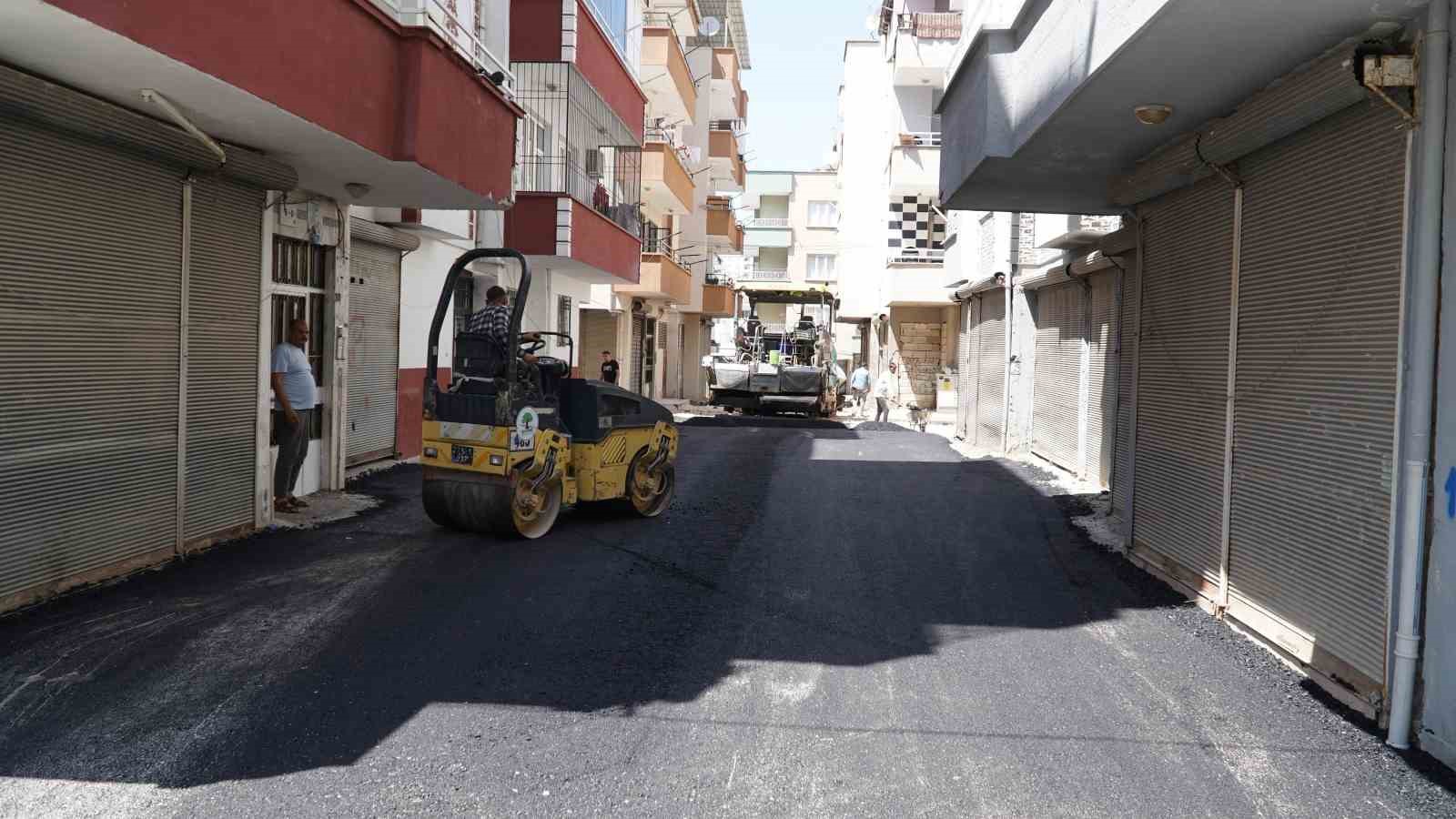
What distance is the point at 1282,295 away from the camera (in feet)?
20.9

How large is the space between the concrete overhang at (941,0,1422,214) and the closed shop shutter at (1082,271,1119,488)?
2.28 metres

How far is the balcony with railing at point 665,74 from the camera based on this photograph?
24984 mm

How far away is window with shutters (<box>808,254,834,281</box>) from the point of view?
56.8 metres

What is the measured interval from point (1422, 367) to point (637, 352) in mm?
26913

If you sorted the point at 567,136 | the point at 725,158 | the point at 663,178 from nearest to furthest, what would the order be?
the point at 567,136 → the point at 663,178 → the point at 725,158

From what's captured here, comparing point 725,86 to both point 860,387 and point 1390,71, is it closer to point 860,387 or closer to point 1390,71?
point 860,387

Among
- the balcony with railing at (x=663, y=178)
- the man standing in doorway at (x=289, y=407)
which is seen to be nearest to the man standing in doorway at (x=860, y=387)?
the balcony with railing at (x=663, y=178)

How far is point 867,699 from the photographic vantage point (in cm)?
514

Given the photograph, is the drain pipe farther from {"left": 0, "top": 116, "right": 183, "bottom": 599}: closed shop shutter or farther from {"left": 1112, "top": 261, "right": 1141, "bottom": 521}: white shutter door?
{"left": 0, "top": 116, "right": 183, "bottom": 599}: closed shop shutter

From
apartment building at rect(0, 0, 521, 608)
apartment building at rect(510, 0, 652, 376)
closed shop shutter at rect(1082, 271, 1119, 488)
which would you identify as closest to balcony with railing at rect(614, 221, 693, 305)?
apartment building at rect(510, 0, 652, 376)

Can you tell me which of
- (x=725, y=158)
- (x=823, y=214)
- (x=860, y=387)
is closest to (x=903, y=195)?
(x=860, y=387)

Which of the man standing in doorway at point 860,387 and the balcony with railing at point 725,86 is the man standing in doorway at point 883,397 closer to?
the man standing in doorway at point 860,387

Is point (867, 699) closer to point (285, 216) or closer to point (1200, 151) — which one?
point (1200, 151)

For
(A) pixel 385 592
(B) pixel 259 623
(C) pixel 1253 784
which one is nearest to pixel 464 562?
(A) pixel 385 592
